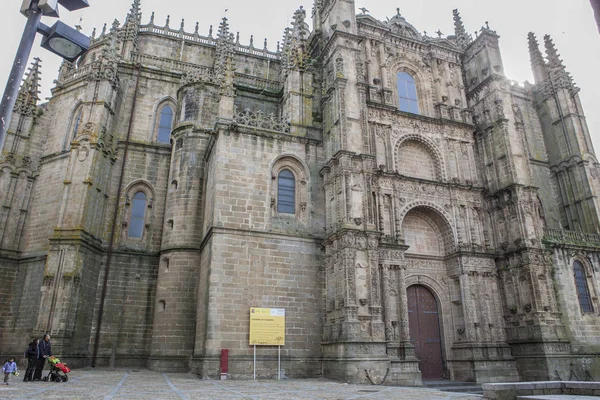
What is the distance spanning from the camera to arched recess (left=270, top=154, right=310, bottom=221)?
20156 millimetres

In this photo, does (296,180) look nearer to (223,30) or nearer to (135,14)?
(223,30)

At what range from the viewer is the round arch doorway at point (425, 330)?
20.0 m

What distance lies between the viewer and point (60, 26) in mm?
5797

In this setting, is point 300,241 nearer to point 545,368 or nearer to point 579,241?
point 545,368

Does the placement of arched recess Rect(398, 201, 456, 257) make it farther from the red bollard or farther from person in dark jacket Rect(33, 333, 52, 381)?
person in dark jacket Rect(33, 333, 52, 381)

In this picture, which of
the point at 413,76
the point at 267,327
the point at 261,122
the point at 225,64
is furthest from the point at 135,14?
the point at 267,327

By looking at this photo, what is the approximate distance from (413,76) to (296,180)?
416 inches

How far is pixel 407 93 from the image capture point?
82.9ft

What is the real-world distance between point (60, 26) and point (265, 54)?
94.2 feet

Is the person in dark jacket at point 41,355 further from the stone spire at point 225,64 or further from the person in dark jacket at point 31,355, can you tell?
the stone spire at point 225,64

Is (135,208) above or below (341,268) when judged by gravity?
above

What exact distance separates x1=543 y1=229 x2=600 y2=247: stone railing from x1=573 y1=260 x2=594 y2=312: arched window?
1200 millimetres

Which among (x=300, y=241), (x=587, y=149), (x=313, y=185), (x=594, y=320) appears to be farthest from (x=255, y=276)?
(x=587, y=149)

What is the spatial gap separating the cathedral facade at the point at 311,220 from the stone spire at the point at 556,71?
5348 millimetres
